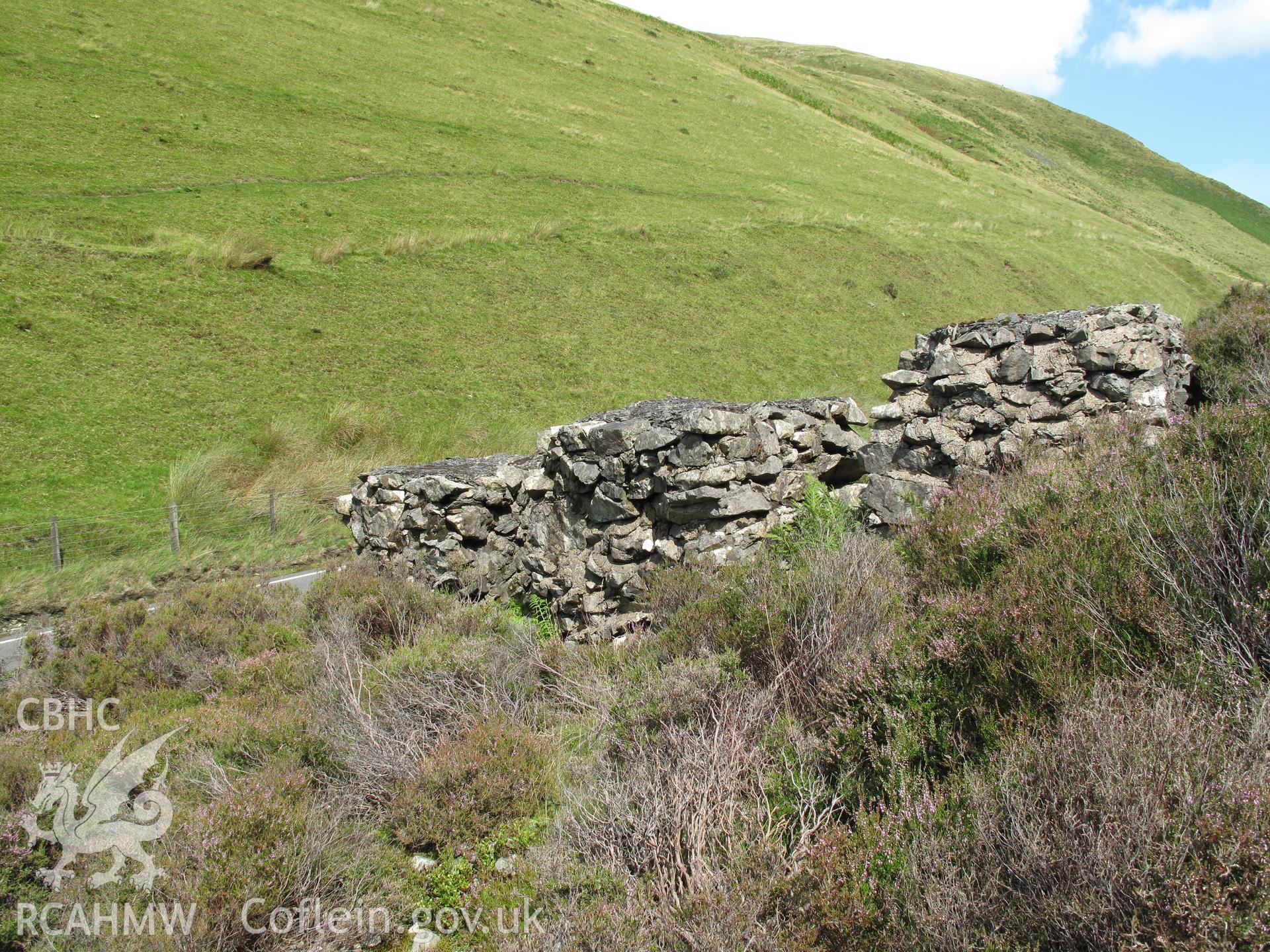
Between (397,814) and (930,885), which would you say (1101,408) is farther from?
(397,814)

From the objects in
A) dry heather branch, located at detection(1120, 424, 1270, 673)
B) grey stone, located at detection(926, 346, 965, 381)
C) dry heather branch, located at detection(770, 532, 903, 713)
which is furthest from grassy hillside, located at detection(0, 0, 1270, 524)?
dry heather branch, located at detection(1120, 424, 1270, 673)

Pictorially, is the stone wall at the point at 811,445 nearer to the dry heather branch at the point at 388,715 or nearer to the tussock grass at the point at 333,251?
the dry heather branch at the point at 388,715

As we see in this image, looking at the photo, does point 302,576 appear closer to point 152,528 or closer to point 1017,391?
point 152,528

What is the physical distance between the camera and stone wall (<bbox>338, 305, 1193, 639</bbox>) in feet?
25.8

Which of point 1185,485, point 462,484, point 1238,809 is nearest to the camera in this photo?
point 1238,809

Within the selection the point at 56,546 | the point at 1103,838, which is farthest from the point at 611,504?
the point at 56,546

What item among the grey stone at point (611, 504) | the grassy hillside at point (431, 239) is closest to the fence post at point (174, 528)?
the grassy hillside at point (431, 239)

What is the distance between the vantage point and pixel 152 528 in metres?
15.8

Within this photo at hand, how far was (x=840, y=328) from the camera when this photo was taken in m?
34.1

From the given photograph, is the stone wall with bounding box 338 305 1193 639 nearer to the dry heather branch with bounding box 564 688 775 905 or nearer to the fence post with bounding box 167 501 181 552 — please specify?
the dry heather branch with bounding box 564 688 775 905

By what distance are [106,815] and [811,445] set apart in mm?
7317

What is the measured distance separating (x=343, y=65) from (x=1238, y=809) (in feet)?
163

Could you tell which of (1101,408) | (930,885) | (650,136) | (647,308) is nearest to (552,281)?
(647,308)

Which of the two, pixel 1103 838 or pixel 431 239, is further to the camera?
pixel 431 239
